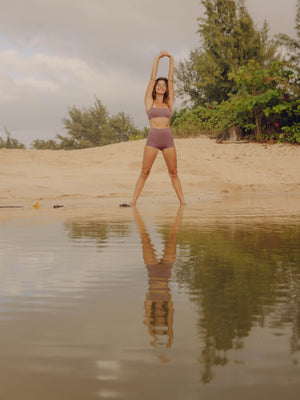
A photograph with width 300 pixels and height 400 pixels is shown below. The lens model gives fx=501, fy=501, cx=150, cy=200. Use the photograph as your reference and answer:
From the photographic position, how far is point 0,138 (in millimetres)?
41438

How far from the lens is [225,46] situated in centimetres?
3472

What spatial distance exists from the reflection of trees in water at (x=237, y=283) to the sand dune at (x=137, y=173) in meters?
5.54

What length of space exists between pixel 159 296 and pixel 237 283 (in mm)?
455

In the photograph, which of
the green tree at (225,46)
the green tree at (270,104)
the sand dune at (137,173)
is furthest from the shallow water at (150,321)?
the green tree at (225,46)

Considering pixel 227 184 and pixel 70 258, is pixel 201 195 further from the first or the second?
pixel 70 258

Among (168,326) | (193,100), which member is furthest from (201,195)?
(193,100)

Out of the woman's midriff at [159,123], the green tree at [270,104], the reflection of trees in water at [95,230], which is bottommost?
the reflection of trees in water at [95,230]

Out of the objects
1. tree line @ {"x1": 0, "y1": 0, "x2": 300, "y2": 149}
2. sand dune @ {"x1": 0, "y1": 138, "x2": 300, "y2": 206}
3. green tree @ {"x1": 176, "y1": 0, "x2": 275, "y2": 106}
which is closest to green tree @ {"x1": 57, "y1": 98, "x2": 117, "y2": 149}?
tree line @ {"x1": 0, "y1": 0, "x2": 300, "y2": 149}

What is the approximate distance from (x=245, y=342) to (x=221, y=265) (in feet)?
4.47

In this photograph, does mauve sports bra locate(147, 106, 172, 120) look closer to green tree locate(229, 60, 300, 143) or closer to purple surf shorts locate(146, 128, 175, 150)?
purple surf shorts locate(146, 128, 175, 150)

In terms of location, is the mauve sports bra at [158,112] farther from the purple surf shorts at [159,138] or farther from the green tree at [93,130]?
the green tree at [93,130]

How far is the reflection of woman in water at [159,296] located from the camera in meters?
1.70

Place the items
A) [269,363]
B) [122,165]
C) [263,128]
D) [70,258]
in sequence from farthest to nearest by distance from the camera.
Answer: [263,128] → [122,165] → [70,258] → [269,363]

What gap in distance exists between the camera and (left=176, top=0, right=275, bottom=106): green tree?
34.2 metres
